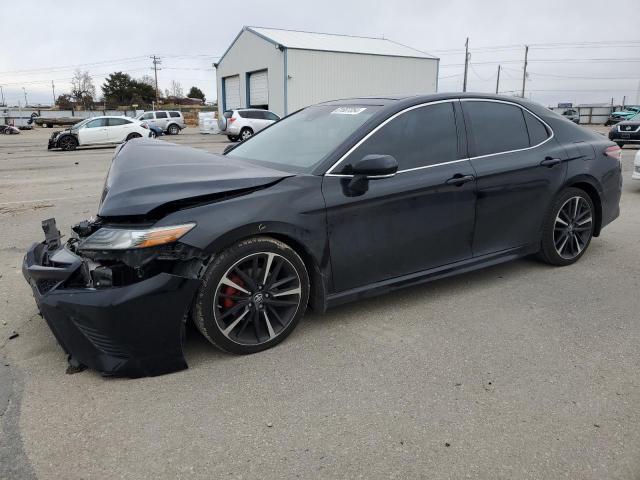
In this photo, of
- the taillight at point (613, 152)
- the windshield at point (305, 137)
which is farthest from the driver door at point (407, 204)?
the taillight at point (613, 152)

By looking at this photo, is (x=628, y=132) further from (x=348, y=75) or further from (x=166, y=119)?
(x=166, y=119)

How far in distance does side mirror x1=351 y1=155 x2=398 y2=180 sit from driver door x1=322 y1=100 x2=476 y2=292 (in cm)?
11

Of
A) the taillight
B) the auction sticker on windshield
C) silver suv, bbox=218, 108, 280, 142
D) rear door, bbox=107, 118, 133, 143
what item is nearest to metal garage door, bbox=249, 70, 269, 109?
silver suv, bbox=218, 108, 280, 142

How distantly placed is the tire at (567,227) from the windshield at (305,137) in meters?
1.98

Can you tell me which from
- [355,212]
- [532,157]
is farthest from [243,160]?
[532,157]

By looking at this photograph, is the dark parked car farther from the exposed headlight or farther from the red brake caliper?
the exposed headlight

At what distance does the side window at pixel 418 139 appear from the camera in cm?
366

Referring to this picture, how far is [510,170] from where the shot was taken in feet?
13.8

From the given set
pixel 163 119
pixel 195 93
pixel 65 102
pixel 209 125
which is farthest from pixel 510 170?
pixel 195 93

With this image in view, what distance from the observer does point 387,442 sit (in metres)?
2.41

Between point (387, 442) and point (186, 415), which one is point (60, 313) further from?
point (387, 442)

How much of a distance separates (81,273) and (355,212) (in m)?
1.70

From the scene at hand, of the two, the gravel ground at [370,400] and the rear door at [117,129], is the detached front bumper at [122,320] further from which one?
the rear door at [117,129]

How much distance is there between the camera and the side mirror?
3.32 metres
